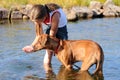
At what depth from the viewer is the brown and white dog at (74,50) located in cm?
737

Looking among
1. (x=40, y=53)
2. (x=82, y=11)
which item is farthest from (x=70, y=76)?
(x=82, y=11)

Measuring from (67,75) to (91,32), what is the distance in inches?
274

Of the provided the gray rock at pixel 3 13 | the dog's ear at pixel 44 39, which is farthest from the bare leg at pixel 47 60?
the gray rock at pixel 3 13

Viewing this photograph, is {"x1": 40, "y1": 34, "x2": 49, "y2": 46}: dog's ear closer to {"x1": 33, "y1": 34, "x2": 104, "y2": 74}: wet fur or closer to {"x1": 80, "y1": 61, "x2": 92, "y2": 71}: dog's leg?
{"x1": 33, "y1": 34, "x2": 104, "y2": 74}: wet fur

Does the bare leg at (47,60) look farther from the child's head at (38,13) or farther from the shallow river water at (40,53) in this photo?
the child's head at (38,13)

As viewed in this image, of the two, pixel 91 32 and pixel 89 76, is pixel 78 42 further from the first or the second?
pixel 91 32

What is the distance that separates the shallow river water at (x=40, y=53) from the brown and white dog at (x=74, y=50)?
0.45m

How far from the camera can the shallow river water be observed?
8.11 meters

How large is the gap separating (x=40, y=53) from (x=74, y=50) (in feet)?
10.0

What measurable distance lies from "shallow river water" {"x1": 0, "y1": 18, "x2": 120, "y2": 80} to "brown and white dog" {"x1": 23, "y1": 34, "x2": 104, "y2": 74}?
451mm

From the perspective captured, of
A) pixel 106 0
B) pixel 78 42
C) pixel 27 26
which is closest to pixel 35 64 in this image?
pixel 78 42

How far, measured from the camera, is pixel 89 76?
791cm

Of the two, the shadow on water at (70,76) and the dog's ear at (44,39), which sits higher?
the dog's ear at (44,39)

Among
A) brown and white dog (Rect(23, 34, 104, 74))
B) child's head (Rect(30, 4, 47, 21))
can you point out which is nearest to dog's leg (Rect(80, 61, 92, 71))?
brown and white dog (Rect(23, 34, 104, 74))
